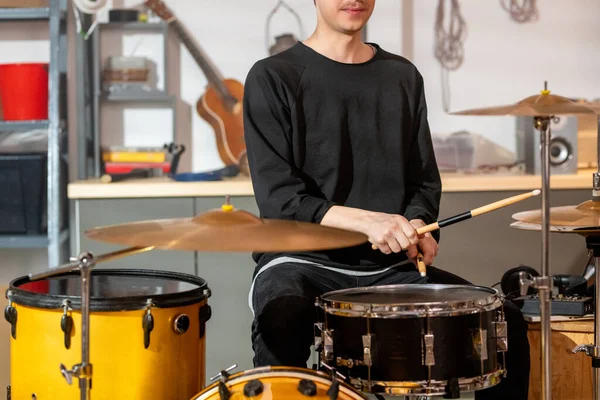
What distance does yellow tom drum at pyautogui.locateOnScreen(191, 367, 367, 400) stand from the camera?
179cm

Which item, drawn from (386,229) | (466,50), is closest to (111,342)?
(386,229)

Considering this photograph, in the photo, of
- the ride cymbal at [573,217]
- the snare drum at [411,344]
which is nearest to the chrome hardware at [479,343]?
the snare drum at [411,344]

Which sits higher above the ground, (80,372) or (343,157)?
(343,157)

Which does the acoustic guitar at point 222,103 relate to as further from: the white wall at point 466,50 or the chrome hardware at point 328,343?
the chrome hardware at point 328,343

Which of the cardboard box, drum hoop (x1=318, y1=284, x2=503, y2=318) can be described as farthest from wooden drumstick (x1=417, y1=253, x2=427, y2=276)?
the cardboard box

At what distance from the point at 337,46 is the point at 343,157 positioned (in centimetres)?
31

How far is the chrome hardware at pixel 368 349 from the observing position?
1951mm

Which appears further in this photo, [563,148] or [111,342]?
[563,148]

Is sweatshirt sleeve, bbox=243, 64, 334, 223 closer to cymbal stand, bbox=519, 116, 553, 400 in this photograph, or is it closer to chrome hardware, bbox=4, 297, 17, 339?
cymbal stand, bbox=519, 116, 553, 400

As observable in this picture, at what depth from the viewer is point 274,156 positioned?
7.66 ft

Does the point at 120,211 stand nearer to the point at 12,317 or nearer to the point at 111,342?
the point at 12,317

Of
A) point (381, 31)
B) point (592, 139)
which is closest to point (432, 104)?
point (381, 31)

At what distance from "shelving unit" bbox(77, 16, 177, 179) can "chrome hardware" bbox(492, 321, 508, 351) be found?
220 cm

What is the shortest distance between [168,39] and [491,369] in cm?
246
